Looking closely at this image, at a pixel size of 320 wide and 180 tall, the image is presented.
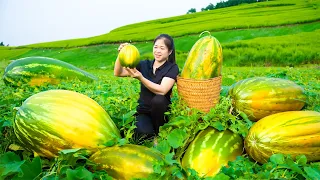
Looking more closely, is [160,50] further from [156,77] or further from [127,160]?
[127,160]

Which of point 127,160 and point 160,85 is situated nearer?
point 127,160

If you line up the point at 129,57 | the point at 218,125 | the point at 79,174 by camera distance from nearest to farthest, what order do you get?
the point at 79,174, the point at 218,125, the point at 129,57

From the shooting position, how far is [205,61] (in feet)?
12.0

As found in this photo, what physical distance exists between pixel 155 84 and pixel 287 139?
1.41m

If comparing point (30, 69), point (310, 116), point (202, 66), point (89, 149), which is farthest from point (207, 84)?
point (30, 69)

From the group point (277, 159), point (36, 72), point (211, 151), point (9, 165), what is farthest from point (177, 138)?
point (36, 72)

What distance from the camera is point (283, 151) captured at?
9.10ft

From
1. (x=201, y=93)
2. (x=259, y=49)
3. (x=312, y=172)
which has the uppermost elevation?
(x=201, y=93)

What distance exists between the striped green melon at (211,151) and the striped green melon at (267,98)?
528 millimetres

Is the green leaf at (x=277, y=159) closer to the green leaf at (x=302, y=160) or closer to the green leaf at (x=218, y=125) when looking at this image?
the green leaf at (x=302, y=160)

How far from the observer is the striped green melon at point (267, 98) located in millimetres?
3479

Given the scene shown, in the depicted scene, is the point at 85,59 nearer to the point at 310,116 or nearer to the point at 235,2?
the point at 310,116

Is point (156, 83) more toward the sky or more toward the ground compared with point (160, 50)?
more toward the ground

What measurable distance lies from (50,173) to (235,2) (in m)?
65.7
